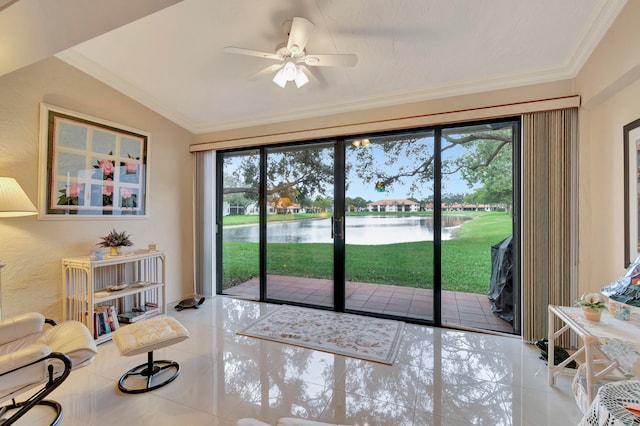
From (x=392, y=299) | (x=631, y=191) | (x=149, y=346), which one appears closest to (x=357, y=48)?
(x=631, y=191)

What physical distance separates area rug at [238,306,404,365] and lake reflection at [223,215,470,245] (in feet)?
3.15

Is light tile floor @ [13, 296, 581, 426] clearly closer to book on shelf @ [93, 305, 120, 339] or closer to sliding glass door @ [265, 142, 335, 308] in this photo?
book on shelf @ [93, 305, 120, 339]

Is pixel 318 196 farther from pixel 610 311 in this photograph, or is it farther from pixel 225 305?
pixel 610 311

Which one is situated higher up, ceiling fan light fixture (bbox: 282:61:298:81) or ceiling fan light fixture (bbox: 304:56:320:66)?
ceiling fan light fixture (bbox: 304:56:320:66)

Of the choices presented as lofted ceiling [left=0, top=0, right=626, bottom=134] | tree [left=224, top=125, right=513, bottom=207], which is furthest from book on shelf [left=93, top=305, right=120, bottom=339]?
lofted ceiling [left=0, top=0, right=626, bottom=134]

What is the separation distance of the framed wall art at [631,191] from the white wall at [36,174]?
4.72m

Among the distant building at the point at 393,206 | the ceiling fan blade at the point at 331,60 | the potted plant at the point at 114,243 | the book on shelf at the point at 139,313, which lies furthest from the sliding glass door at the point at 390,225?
the potted plant at the point at 114,243

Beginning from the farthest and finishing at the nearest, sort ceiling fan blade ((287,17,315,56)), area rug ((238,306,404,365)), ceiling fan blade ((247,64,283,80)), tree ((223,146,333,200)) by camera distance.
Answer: tree ((223,146,333,200)), area rug ((238,306,404,365)), ceiling fan blade ((247,64,283,80)), ceiling fan blade ((287,17,315,56))

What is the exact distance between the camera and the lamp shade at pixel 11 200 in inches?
78.5

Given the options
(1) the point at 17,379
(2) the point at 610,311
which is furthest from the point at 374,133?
(1) the point at 17,379

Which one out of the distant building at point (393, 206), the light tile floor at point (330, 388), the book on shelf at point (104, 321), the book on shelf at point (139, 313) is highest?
the distant building at point (393, 206)

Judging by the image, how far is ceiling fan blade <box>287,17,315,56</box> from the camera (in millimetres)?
1818

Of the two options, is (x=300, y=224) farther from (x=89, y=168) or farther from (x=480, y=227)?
(x=89, y=168)

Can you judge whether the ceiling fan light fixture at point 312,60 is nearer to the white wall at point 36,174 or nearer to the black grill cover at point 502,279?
the white wall at point 36,174
